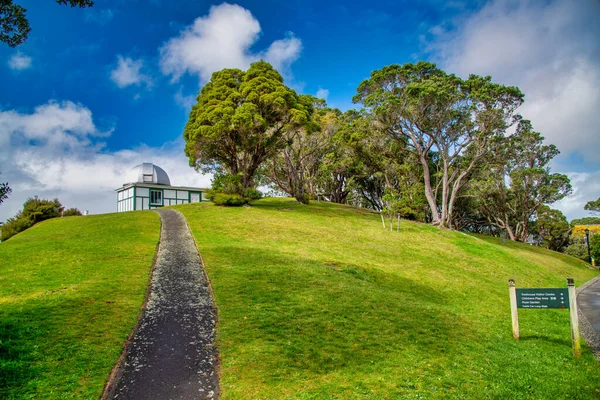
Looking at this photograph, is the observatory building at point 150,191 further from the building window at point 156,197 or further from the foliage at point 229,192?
the foliage at point 229,192

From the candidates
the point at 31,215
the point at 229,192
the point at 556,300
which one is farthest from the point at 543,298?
the point at 31,215

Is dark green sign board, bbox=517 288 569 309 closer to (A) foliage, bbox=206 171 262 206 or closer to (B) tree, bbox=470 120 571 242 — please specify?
(A) foliage, bbox=206 171 262 206

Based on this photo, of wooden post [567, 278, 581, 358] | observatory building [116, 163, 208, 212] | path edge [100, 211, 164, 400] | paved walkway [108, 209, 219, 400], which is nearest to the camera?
path edge [100, 211, 164, 400]

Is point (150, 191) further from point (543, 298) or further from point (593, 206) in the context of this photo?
point (593, 206)

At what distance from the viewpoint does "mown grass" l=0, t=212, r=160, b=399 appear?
21.7ft

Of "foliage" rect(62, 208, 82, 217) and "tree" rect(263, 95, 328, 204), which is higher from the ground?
"tree" rect(263, 95, 328, 204)

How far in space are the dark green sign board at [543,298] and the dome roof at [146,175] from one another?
50.8 m

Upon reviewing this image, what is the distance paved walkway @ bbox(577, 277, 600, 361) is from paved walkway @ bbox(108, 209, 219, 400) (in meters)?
10.0

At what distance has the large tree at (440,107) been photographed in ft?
115

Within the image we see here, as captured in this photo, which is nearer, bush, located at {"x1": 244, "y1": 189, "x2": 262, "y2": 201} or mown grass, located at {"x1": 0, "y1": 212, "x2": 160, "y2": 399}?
mown grass, located at {"x1": 0, "y1": 212, "x2": 160, "y2": 399}

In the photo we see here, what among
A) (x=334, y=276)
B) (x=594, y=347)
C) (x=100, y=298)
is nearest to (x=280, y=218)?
(x=334, y=276)

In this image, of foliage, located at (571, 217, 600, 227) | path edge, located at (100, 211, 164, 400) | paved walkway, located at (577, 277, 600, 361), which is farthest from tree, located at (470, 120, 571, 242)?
path edge, located at (100, 211, 164, 400)

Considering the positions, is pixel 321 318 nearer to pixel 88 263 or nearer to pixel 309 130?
pixel 88 263

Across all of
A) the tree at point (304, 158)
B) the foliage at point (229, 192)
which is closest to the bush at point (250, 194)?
the foliage at point (229, 192)
